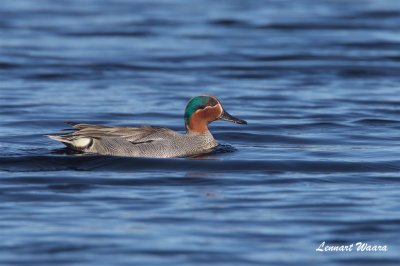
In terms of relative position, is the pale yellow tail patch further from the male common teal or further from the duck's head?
the duck's head

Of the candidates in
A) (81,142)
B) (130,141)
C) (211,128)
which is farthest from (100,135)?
(211,128)

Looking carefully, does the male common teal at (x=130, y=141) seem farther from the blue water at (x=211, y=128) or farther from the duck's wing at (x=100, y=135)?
the blue water at (x=211, y=128)

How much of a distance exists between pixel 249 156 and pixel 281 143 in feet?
4.49

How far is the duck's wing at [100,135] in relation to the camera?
14.0m

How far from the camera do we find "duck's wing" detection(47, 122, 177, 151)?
14.0 metres

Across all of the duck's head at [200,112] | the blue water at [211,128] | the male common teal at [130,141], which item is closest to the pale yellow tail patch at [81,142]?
the male common teal at [130,141]

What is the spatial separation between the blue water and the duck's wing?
198 mm

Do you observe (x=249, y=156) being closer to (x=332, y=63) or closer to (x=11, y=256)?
(x=11, y=256)

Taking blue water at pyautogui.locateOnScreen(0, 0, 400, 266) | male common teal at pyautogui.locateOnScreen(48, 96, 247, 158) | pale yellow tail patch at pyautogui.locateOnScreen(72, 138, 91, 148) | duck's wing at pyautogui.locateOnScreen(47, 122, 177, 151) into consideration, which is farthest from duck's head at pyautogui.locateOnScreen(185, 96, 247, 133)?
pale yellow tail patch at pyautogui.locateOnScreen(72, 138, 91, 148)

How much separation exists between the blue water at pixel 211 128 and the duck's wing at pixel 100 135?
7.8 inches

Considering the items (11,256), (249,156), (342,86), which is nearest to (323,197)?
(249,156)

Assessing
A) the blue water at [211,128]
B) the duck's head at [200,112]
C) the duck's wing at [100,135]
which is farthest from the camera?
the duck's head at [200,112]

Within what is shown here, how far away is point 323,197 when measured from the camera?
12398mm

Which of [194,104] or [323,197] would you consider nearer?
[323,197]
